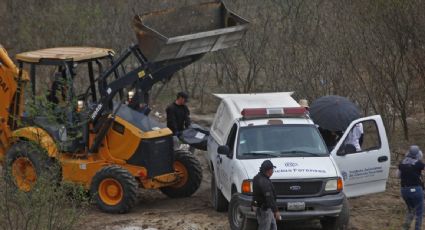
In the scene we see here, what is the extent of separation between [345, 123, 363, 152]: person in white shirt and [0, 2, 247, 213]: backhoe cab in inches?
105

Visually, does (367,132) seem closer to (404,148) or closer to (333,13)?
(404,148)

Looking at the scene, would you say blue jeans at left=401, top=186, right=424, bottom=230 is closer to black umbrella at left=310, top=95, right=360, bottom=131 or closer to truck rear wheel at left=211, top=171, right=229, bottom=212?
black umbrella at left=310, top=95, right=360, bottom=131

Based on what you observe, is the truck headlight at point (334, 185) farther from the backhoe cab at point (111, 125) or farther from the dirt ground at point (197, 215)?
the backhoe cab at point (111, 125)

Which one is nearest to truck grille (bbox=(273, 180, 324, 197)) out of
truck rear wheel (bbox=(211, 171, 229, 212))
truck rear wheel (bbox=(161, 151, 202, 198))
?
truck rear wheel (bbox=(211, 171, 229, 212))

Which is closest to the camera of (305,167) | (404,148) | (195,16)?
(305,167)

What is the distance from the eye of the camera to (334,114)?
14.5m

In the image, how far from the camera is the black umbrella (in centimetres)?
1436

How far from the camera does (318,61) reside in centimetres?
2062

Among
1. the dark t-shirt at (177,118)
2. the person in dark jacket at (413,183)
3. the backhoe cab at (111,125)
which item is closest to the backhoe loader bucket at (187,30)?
the backhoe cab at (111,125)

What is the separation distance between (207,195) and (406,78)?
24.6ft

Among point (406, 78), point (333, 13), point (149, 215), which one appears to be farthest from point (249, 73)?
point (149, 215)

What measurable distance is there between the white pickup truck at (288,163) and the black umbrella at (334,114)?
2.23 feet

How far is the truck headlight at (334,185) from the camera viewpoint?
1217cm

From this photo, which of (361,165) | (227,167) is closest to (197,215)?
(227,167)
